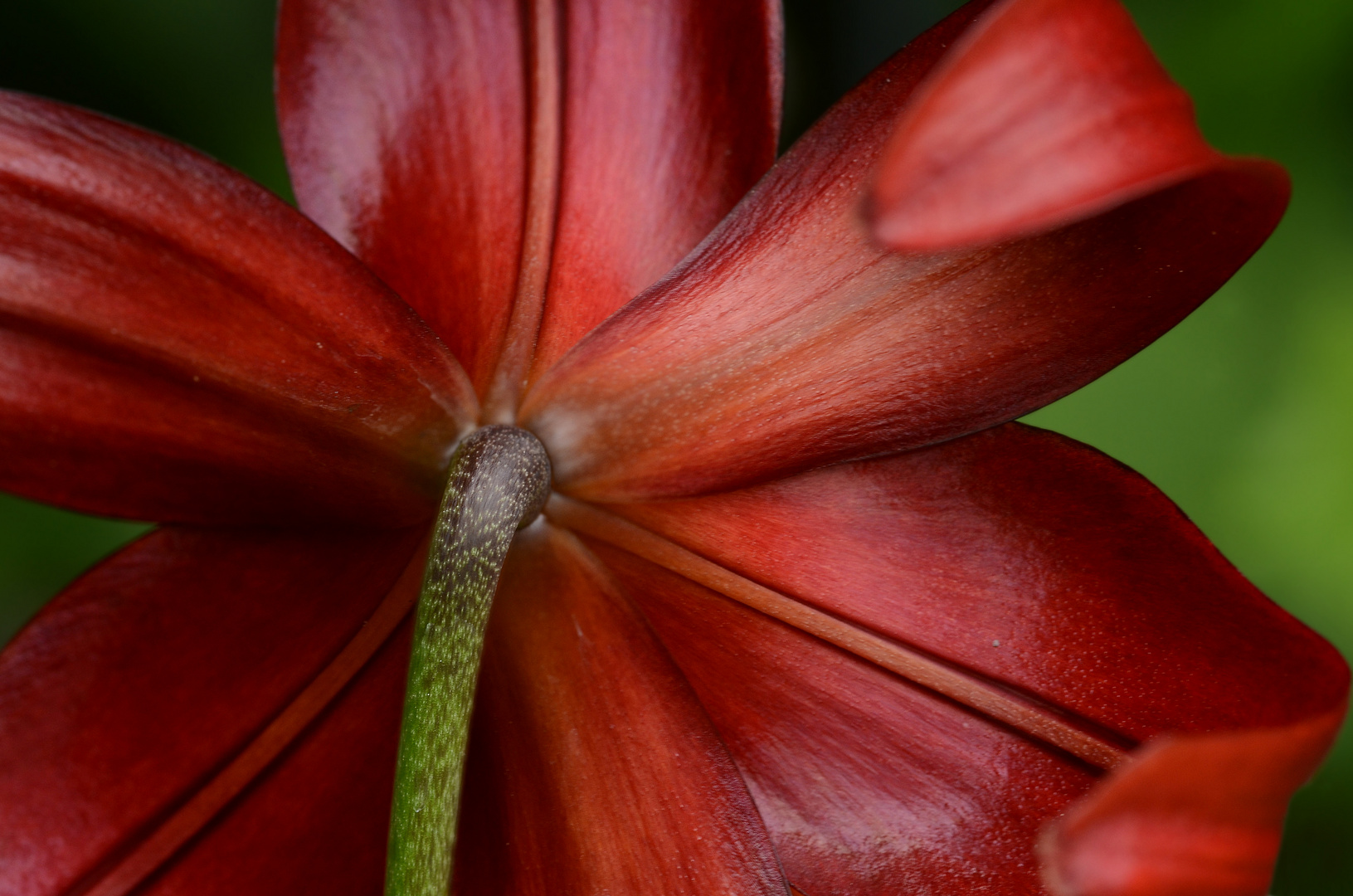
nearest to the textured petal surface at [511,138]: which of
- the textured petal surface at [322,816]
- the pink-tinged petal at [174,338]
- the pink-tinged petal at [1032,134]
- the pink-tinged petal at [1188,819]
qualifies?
the pink-tinged petal at [174,338]

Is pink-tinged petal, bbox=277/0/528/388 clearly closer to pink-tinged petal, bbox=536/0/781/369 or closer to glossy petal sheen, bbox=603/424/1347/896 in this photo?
pink-tinged petal, bbox=536/0/781/369

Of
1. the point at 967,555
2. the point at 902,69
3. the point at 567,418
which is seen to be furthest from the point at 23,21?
the point at 967,555

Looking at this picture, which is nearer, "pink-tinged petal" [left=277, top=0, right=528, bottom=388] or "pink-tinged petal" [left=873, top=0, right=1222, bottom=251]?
"pink-tinged petal" [left=873, top=0, right=1222, bottom=251]

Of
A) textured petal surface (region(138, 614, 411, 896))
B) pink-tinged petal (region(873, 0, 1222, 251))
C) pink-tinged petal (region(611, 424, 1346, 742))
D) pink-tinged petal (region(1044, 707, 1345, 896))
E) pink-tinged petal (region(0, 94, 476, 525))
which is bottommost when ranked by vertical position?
pink-tinged petal (region(1044, 707, 1345, 896))

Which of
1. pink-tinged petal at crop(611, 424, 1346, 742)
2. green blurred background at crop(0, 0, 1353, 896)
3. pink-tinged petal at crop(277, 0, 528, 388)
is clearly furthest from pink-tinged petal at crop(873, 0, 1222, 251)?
green blurred background at crop(0, 0, 1353, 896)

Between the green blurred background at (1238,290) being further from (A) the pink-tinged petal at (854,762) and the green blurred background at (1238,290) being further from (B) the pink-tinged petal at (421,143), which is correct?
(A) the pink-tinged petal at (854,762)

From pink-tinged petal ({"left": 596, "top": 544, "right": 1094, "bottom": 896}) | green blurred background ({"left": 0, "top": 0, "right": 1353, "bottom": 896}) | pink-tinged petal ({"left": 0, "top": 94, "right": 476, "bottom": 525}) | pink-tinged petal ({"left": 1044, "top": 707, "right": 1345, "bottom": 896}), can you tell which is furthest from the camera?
green blurred background ({"left": 0, "top": 0, "right": 1353, "bottom": 896})

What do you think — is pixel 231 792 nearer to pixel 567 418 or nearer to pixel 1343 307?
pixel 567 418

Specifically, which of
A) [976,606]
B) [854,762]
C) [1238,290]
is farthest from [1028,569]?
[1238,290]
